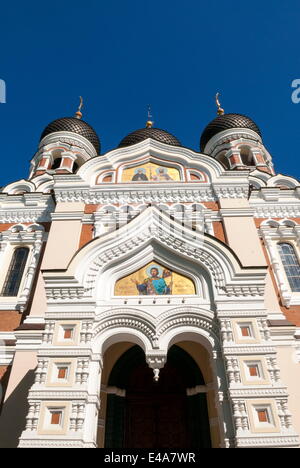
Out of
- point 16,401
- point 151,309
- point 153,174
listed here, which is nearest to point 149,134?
point 153,174

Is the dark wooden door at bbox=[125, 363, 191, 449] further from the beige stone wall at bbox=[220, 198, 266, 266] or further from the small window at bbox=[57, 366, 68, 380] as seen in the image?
the beige stone wall at bbox=[220, 198, 266, 266]

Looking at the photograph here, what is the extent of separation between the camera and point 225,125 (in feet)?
52.5

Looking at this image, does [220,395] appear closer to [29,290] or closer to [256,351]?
[256,351]

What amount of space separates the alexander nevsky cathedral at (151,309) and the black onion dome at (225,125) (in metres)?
6.48

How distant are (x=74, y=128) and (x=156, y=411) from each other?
1261 cm

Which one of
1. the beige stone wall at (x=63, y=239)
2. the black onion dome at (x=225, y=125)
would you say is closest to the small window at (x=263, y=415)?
the beige stone wall at (x=63, y=239)

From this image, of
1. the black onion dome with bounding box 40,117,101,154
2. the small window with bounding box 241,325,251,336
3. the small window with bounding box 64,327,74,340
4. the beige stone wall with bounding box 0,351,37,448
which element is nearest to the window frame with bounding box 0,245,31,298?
the beige stone wall with bounding box 0,351,37,448

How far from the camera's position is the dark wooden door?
703 cm

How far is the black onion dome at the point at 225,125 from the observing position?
1597 centimetres

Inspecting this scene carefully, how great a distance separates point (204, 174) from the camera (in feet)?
32.1
